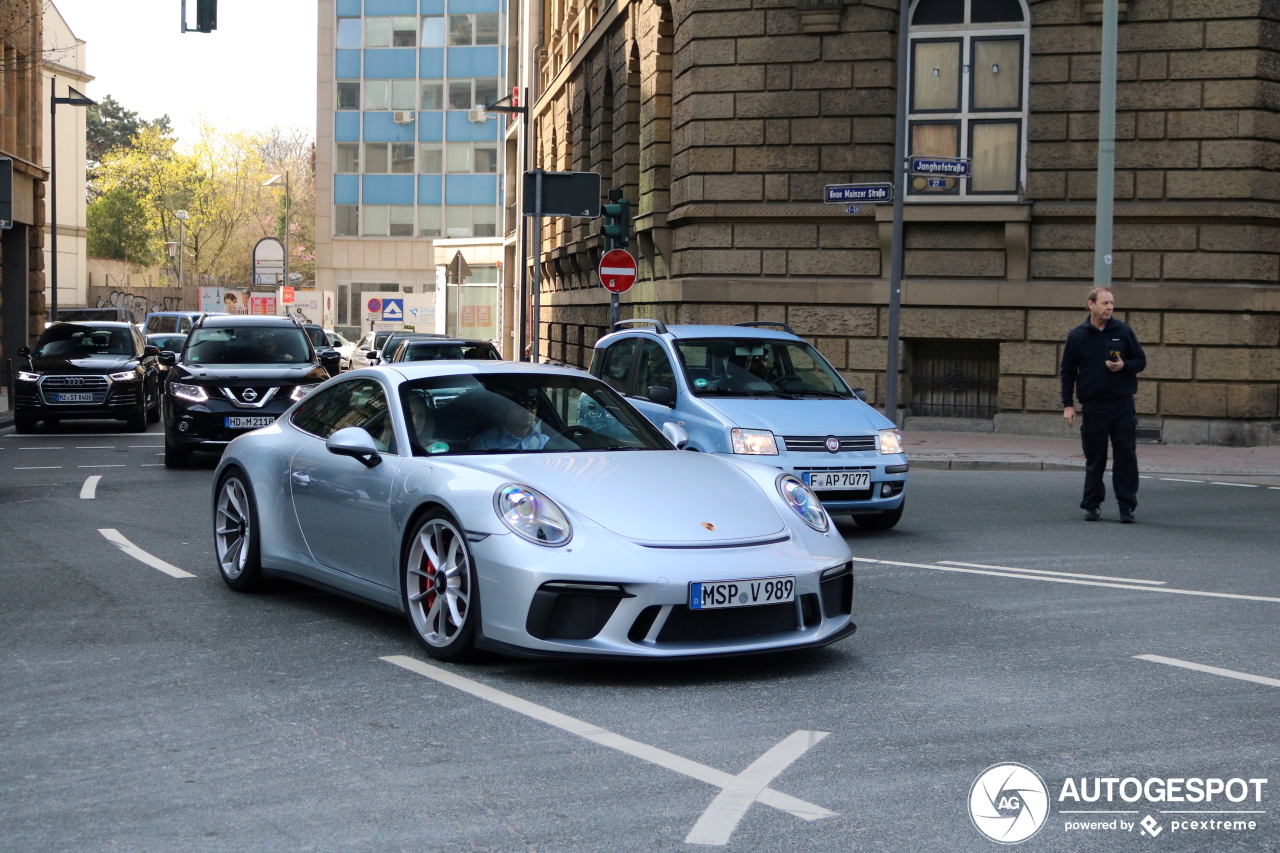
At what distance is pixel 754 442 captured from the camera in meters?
10.9

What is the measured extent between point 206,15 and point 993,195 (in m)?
11.4

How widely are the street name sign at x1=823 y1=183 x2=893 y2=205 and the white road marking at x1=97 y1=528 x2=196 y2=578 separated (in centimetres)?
1053

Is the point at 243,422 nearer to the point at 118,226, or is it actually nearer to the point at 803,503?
the point at 803,503

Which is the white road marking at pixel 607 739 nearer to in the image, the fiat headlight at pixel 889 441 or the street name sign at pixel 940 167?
the fiat headlight at pixel 889 441

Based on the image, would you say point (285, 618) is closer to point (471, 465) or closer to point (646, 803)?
point (471, 465)

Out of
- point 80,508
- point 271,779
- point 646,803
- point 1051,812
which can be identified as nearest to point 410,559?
point 271,779

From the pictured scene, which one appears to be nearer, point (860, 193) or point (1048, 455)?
point (1048, 455)

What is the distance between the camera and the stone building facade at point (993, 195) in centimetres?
2083

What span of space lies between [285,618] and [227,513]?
4.10 feet

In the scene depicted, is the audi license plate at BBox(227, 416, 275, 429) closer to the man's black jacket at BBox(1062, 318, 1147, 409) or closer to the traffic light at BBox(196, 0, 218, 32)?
the traffic light at BBox(196, 0, 218, 32)

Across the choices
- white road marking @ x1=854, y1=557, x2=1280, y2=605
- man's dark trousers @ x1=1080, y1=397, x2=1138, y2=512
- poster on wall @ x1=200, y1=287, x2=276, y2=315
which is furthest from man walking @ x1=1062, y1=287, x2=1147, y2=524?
poster on wall @ x1=200, y1=287, x2=276, y2=315

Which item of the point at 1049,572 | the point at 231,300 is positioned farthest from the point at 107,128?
the point at 1049,572

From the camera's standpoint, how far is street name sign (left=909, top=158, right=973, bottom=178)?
17641mm

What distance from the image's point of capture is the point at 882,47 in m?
22.4
